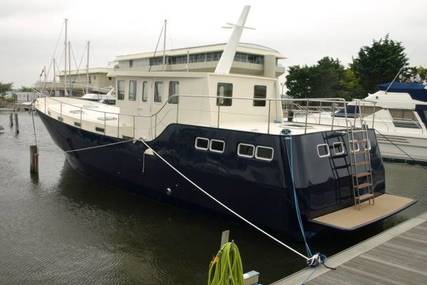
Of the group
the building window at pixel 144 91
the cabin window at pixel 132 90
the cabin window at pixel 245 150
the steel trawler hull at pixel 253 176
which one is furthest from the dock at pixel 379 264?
the cabin window at pixel 132 90

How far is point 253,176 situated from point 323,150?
5.58 feet

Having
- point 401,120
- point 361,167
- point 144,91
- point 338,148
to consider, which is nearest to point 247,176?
point 338,148

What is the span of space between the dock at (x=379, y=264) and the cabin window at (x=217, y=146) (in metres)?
3.71

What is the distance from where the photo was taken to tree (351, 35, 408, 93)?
4141cm

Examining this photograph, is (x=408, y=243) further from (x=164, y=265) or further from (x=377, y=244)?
(x=164, y=265)

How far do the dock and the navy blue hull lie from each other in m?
1.45

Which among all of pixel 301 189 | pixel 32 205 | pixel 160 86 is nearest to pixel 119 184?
pixel 32 205

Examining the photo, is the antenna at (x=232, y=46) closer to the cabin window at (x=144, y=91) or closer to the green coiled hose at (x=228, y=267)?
the cabin window at (x=144, y=91)

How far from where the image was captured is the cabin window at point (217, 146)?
998cm

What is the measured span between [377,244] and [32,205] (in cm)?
990

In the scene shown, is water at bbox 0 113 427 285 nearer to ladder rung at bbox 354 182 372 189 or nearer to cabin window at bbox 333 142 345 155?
ladder rung at bbox 354 182 372 189

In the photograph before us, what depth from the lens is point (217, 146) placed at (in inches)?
397

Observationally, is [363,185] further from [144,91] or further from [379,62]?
[379,62]

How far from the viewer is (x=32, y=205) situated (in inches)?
502
